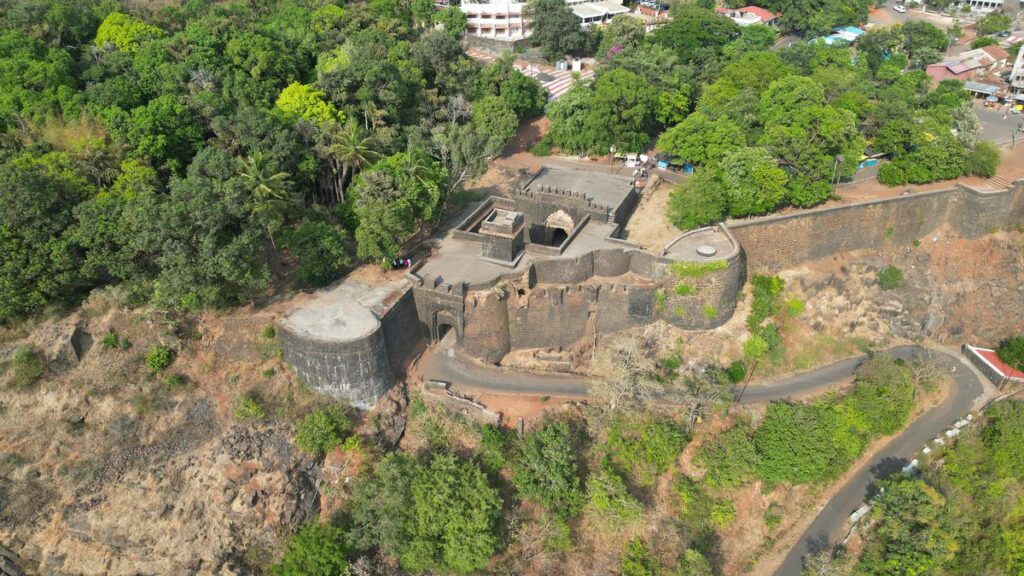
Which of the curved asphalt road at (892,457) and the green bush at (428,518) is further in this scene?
the curved asphalt road at (892,457)

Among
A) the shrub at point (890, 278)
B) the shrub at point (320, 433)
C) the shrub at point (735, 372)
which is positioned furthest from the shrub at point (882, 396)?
the shrub at point (320, 433)

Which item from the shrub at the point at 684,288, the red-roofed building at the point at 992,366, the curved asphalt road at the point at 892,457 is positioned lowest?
the curved asphalt road at the point at 892,457

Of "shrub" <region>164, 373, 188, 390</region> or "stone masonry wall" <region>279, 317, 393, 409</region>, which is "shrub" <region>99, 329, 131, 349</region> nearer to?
"shrub" <region>164, 373, 188, 390</region>

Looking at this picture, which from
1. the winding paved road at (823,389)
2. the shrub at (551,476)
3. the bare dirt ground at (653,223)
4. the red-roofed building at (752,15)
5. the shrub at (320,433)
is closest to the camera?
the shrub at (551,476)

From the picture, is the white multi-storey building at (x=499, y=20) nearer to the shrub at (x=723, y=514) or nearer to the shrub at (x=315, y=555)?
the shrub at (x=723, y=514)

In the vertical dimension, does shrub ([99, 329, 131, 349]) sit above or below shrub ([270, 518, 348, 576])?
above

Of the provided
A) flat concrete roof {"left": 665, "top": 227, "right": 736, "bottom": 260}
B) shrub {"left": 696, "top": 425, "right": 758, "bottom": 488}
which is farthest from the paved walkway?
shrub {"left": 696, "top": 425, "right": 758, "bottom": 488}

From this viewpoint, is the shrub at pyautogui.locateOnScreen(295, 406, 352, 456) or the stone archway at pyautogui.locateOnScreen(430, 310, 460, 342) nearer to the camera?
the shrub at pyautogui.locateOnScreen(295, 406, 352, 456)
